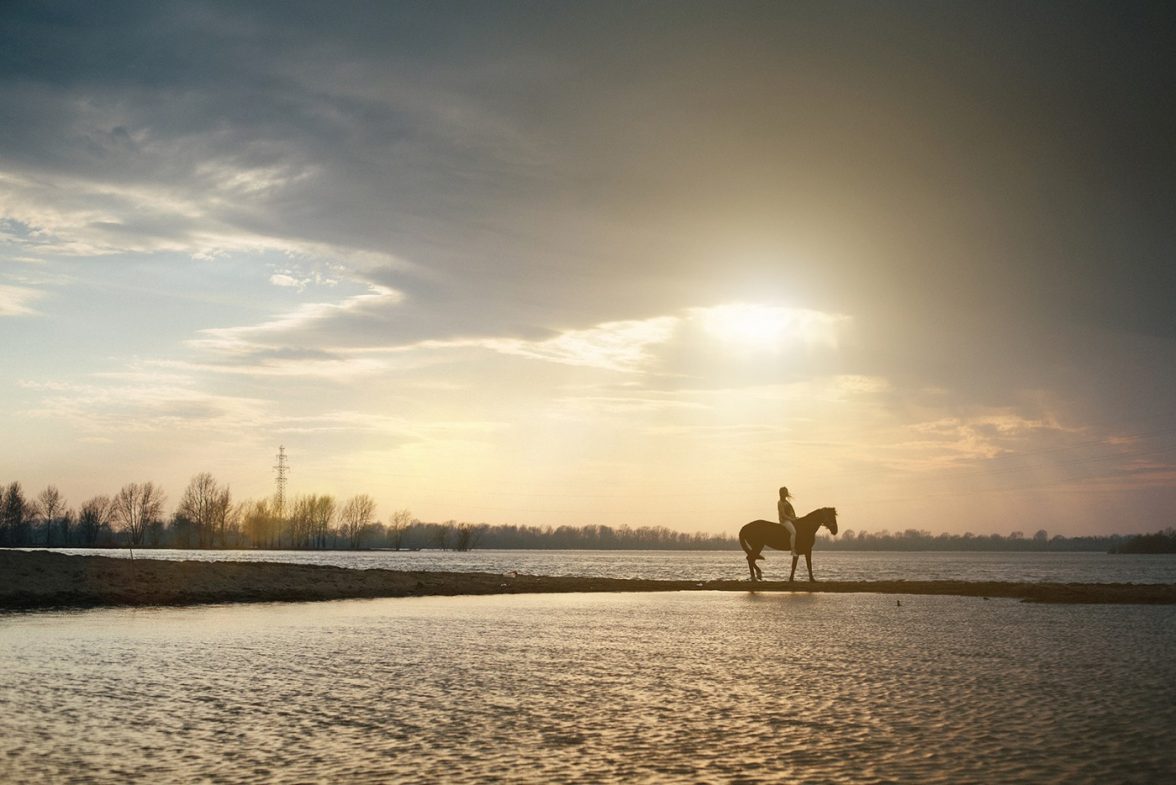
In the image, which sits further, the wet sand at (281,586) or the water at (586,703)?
the wet sand at (281,586)

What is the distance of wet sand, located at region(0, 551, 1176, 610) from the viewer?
104 ft

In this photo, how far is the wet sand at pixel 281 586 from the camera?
31.8 meters

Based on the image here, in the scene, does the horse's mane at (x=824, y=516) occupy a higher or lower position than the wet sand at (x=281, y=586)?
higher

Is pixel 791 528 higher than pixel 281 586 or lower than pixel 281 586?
higher

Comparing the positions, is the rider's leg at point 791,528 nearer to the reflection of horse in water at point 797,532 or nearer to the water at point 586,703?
the reflection of horse in water at point 797,532

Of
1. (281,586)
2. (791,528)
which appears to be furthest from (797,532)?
(281,586)

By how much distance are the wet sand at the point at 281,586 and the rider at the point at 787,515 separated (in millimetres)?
2474

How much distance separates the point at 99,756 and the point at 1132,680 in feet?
44.4

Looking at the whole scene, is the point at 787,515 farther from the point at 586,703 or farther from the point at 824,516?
the point at 586,703

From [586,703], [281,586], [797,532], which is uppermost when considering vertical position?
[797,532]

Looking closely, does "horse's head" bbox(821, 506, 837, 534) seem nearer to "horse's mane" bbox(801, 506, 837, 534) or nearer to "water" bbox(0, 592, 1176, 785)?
"horse's mane" bbox(801, 506, 837, 534)

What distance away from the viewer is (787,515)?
1612 inches

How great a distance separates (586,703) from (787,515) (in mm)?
30443

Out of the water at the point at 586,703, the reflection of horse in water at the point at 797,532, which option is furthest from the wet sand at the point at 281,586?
the water at the point at 586,703
